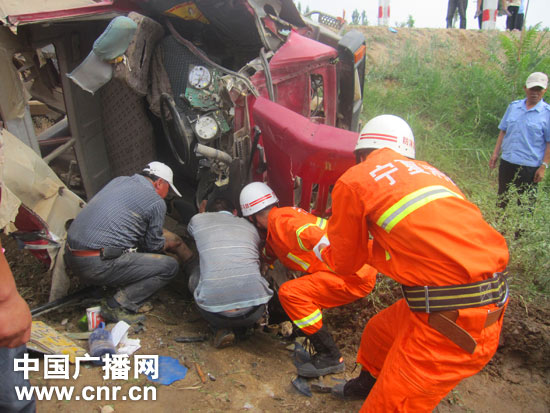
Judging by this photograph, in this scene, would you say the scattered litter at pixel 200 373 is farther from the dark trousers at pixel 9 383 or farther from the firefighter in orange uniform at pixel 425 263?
the dark trousers at pixel 9 383

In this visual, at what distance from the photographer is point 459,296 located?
1.90 metres

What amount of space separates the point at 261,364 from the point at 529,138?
375cm

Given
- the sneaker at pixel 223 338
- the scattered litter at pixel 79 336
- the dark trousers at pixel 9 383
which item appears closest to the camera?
the dark trousers at pixel 9 383

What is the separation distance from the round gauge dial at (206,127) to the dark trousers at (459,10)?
28.1 feet

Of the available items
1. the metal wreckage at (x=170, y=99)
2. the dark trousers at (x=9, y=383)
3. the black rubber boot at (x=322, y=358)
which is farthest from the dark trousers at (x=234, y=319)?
the dark trousers at (x=9, y=383)

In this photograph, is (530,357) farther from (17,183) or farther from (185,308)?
(17,183)

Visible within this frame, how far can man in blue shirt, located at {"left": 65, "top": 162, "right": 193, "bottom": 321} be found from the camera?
329 cm

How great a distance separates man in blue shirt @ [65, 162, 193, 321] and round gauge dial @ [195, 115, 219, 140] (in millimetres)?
471

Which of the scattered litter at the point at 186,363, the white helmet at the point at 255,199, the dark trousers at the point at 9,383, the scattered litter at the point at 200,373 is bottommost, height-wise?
the scattered litter at the point at 186,363

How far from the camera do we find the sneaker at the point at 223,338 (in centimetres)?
315

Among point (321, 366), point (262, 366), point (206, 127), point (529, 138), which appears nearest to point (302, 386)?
point (321, 366)

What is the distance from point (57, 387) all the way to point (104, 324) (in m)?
0.73

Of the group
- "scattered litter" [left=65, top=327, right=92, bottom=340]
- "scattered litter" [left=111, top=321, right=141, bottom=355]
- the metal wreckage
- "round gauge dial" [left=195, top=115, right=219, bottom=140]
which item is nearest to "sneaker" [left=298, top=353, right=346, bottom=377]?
"scattered litter" [left=111, top=321, right=141, bottom=355]

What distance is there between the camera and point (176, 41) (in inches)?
162
